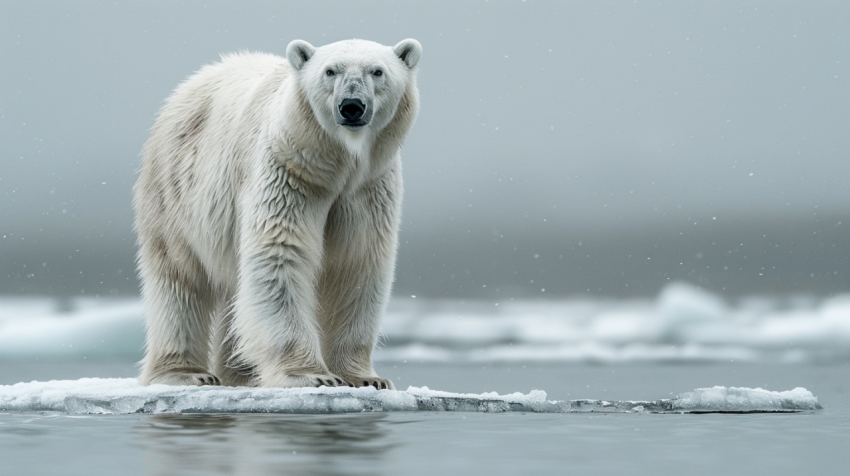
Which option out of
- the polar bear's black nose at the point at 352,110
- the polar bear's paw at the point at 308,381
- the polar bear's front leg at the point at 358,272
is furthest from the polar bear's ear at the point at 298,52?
the polar bear's paw at the point at 308,381

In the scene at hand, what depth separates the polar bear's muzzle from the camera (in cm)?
621

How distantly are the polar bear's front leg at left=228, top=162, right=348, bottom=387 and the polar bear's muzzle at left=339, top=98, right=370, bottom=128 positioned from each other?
2.53 ft

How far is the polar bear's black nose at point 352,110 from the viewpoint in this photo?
20.4ft

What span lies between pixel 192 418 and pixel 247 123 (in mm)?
2362

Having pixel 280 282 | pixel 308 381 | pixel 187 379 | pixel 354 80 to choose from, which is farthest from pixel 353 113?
pixel 187 379

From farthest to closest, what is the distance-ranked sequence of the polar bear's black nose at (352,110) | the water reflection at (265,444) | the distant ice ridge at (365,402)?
the polar bear's black nose at (352,110), the distant ice ridge at (365,402), the water reflection at (265,444)

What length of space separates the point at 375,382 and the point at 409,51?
221 centimetres

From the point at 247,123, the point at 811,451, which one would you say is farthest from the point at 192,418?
the point at 811,451

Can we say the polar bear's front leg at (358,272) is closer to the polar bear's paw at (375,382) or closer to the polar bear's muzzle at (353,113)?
the polar bear's paw at (375,382)

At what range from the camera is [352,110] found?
6.23m

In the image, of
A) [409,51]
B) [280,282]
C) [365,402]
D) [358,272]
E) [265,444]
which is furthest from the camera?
[358,272]

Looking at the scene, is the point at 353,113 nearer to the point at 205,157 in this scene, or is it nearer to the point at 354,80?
the point at 354,80

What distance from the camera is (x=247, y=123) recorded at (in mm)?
7293

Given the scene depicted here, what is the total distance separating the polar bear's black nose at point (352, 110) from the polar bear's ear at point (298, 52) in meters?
0.66
